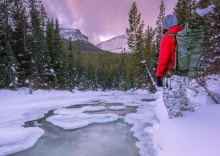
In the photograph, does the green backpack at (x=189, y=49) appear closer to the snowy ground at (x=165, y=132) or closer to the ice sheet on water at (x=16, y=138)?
the snowy ground at (x=165, y=132)

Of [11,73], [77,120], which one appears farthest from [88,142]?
[11,73]

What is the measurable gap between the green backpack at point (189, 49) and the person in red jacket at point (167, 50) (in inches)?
5.4

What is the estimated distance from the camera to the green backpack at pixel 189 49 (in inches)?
161

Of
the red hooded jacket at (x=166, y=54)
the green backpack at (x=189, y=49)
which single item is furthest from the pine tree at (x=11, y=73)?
the green backpack at (x=189, y=49)

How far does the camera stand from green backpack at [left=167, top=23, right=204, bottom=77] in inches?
161

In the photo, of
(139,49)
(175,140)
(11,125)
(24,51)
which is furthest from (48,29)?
(175,140)

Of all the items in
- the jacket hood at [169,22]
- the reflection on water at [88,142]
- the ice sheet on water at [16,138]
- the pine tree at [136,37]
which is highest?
the pine tree at [136,37]

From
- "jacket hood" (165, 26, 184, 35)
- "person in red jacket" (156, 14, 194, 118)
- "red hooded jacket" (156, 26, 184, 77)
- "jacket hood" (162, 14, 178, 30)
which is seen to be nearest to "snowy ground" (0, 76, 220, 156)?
"person in red jacket" (156, 14, 194, 118)

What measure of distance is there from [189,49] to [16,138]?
5.83m

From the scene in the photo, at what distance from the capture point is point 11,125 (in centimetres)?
834

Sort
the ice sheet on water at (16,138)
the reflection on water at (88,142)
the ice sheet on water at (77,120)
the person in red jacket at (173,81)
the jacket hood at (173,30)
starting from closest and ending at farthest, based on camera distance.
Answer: the person in red jacket at (173,81) < the jacket hood at (173,30) < the reflection on water at (88,142) < the ice sheet on water at (16,138) < the ice sheet on water at (77,120)

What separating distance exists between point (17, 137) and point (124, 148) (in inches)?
140

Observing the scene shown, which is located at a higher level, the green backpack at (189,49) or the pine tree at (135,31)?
the pine tree at (135,31)

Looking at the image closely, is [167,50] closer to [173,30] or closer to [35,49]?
[173,30]
